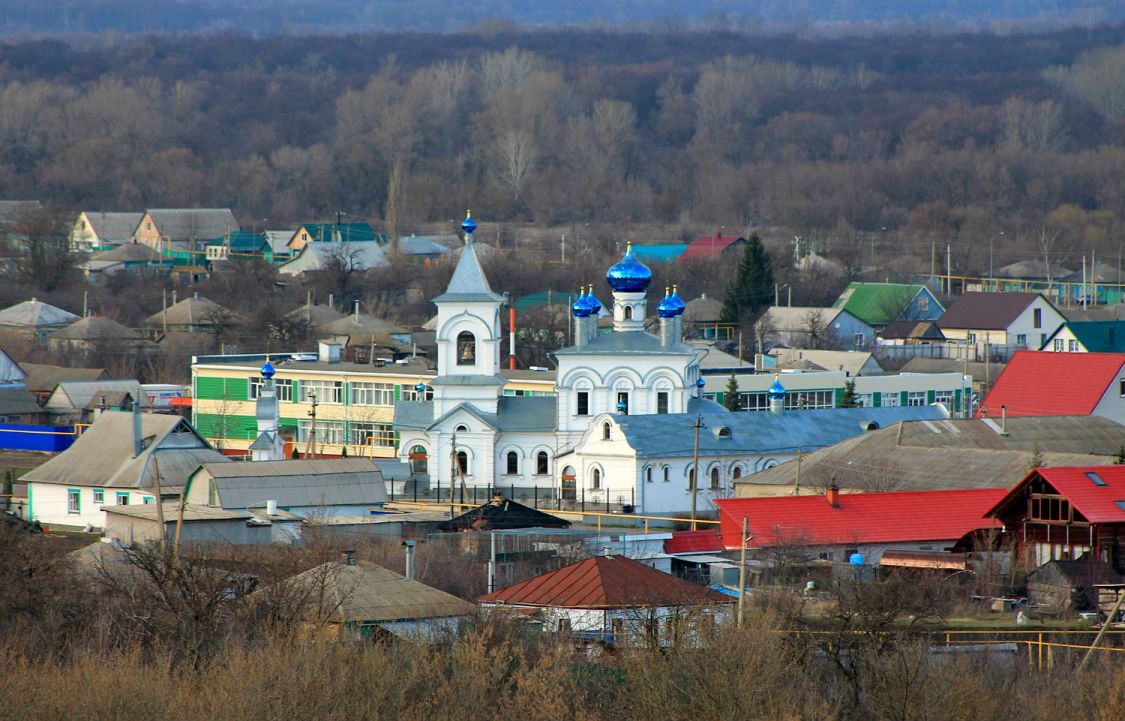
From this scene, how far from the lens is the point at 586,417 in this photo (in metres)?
32.5

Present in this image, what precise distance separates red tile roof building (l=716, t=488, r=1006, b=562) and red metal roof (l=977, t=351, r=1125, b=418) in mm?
8212

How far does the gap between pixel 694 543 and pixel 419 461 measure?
8.30 meters

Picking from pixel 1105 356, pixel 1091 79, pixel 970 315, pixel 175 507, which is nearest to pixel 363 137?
pixel 1091 79

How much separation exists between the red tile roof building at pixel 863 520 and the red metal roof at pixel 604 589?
380 centimetres

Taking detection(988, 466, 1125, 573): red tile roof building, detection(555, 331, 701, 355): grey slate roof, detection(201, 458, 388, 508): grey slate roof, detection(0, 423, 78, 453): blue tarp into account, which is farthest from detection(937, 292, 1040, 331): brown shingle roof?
detection(988, 466, 1125, 573): red tile roof building

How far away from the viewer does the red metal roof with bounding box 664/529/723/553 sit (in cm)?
2509

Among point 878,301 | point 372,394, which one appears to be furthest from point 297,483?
point 878,301

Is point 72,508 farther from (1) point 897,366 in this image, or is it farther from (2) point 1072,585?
(1) point 897,366

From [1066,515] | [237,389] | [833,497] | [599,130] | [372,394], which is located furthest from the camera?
[599,130]

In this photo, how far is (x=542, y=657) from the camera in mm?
17656

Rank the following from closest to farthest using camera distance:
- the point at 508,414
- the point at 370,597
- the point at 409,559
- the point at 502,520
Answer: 1. the point at 370,597
2. the point at 409,559
3. the point at 502,520
4. the point at 508,414

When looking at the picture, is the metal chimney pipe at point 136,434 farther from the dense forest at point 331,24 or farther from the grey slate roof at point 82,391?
the dense forest at point 331,24

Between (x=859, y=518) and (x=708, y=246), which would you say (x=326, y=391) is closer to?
(x=859, y=518)

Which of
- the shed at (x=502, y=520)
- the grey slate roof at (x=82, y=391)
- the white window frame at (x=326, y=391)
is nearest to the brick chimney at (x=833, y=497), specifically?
the shed at (x=502, y=520)
